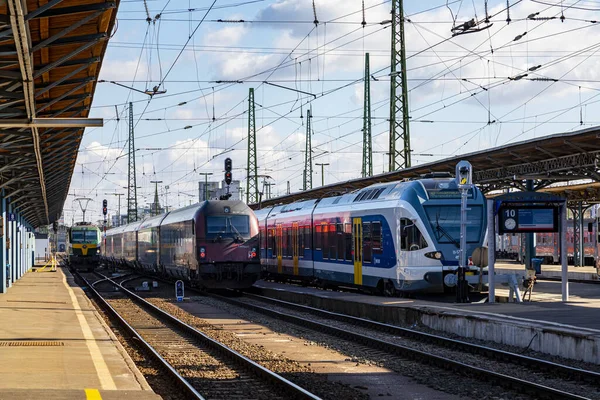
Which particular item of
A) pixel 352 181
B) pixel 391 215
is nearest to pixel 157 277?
pixel 352 181

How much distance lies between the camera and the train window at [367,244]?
84.7ft

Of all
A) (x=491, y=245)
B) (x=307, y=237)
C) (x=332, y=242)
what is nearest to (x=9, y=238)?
(x=307, y=237)

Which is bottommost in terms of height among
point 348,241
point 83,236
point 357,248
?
point 357,248

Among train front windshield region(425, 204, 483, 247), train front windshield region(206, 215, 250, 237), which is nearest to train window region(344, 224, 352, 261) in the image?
train front windshield region(206, 215, 250, 237)

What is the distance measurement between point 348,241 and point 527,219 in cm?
791

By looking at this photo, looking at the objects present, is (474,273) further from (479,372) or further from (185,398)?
(185,398)

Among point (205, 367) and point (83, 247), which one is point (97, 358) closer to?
point (205, 367)

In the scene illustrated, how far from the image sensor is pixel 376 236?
2531 centimetres

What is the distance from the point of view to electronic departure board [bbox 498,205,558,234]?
69.2 feet

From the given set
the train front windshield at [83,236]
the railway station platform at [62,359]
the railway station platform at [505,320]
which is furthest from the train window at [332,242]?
the train front windshield at [83,236]

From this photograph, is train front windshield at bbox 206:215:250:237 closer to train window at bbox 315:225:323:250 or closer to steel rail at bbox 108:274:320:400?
train window at bbox 315:225:323:250

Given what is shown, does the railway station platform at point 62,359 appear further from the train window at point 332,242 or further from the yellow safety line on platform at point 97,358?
the train window at point 332,242

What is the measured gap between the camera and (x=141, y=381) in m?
11.5

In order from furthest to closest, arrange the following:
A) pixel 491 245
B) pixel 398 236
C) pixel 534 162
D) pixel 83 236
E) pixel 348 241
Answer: pixel 83 236 < pixel 534 162 < pixel 348 241 < pixel 398 236 < pixel 491 245
